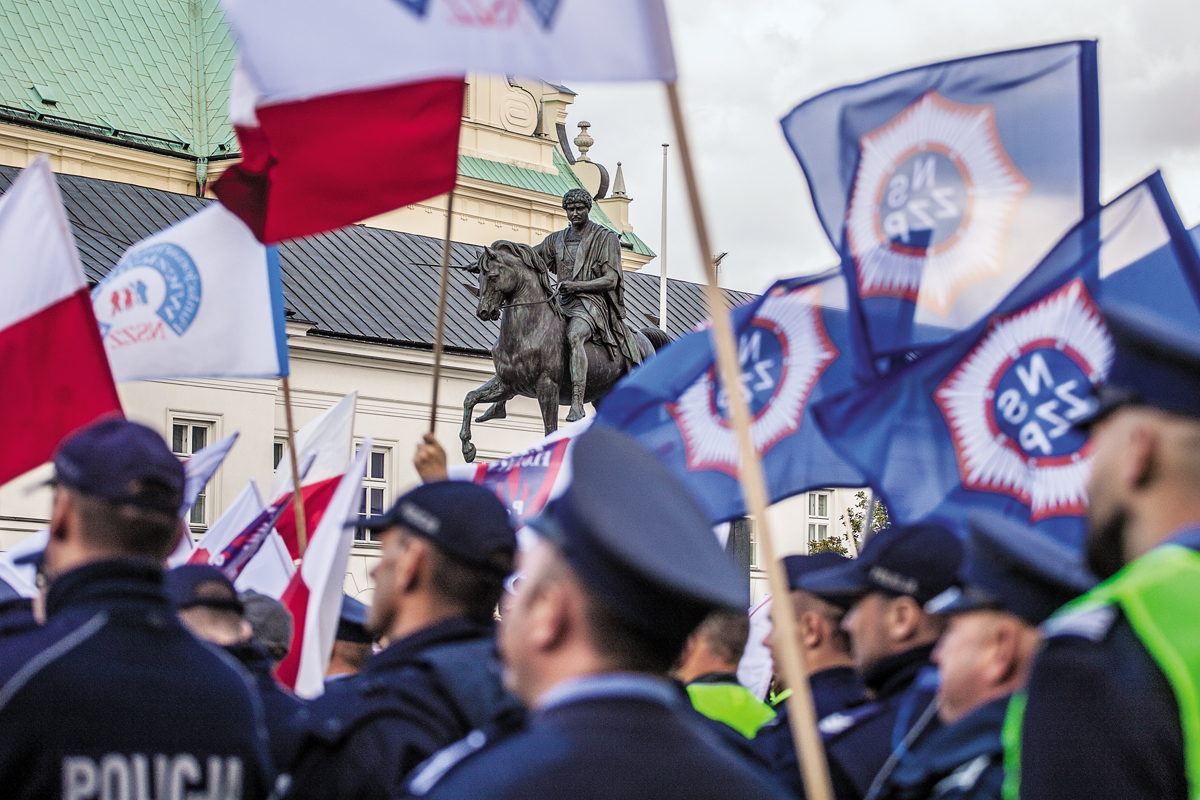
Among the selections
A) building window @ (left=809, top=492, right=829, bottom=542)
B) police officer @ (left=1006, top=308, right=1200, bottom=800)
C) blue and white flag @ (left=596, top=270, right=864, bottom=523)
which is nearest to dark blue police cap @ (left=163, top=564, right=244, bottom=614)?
blue and white flag @ (left=596, top=270, right=864, bottom=523)

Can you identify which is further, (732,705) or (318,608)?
(318,608)

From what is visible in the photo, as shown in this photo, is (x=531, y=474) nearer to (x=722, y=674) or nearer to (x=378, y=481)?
(x=722, y=674)

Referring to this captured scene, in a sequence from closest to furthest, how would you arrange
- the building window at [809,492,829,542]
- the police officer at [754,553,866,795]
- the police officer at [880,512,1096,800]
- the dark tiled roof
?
the police officer at [880,512,1096,800] < the police officer at [754,553,866,795] < the dark tiled roof < the building window at [809,492,829,542]

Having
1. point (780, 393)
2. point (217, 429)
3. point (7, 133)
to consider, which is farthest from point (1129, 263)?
point (7, 133)

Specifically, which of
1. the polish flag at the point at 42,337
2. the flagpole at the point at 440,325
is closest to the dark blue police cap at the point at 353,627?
the polish flag at the point at 42,337

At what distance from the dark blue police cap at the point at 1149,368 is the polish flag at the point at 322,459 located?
6.87 meters

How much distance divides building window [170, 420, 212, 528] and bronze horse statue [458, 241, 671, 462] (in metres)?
14.2

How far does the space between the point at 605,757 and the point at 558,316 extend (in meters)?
17.6

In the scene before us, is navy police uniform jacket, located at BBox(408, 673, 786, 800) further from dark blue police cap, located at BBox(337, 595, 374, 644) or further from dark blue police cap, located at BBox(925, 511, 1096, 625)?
dark blue police cap, located at BBox(337, 595, 374, 644)

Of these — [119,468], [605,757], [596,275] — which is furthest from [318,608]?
[596,275]

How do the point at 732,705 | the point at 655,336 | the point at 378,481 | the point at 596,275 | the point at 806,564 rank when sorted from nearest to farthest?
the point at 806,564 → the point at 732,705 → the point at 596,275 → the point at 655,336 → the point at 378,481

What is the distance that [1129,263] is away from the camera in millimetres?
5391

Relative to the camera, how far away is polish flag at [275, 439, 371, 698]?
5.45 metres

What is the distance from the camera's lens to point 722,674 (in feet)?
17.1
